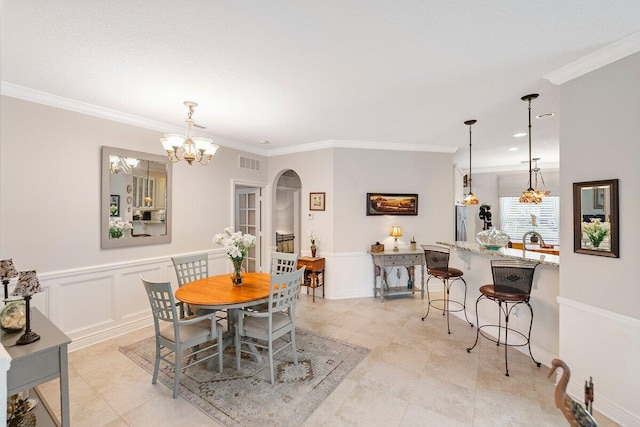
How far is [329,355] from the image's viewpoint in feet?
9.46

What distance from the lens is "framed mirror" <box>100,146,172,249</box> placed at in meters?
3.24

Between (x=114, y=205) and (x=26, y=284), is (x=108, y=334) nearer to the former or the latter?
(x=114, y=205)

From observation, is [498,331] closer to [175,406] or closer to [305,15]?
→ [175,406]

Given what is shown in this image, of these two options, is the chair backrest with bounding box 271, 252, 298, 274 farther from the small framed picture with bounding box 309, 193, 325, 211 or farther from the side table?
the small framed picture with bounding box 309, 193, 325, 211

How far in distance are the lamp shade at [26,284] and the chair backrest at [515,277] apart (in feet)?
11.7

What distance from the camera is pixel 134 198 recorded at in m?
3.47

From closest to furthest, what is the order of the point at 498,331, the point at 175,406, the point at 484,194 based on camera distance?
1. the point at 175,406
2. the point at 498,331
3. the point at 484,194

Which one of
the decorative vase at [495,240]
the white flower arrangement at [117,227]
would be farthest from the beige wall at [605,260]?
the white flower arrangement at [117,227]

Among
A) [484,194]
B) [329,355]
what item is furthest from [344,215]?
[484,194]

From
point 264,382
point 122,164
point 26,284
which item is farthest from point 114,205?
point 264,382

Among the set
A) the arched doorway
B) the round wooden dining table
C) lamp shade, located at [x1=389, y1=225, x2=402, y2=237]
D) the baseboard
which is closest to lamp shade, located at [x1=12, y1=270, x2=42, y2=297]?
the round wooden dining table

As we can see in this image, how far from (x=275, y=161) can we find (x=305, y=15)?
383cm

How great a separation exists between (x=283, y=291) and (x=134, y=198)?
95.2 inches

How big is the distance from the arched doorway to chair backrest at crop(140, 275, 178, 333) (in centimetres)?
439
